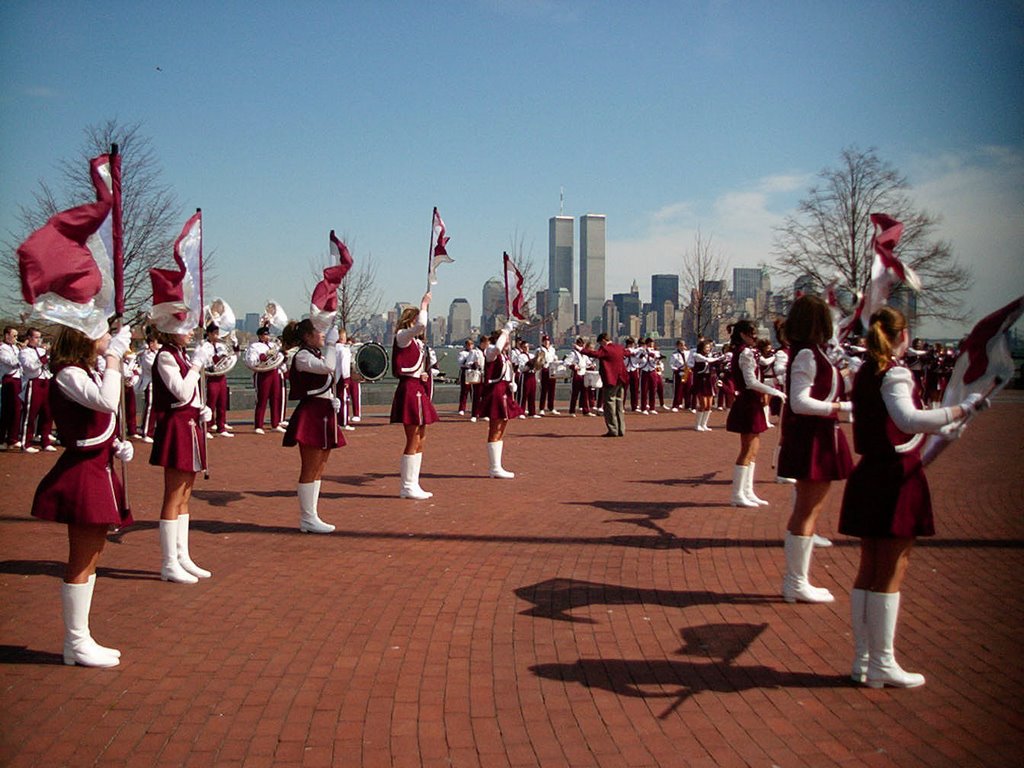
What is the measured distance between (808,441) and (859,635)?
173 centimetres

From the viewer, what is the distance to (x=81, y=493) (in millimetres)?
4859

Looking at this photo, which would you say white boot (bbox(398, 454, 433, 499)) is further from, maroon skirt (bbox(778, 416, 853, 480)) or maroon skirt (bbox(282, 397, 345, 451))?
maroon skirt (bbox(778, 416, 853, 480))

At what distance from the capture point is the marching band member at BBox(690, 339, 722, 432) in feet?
62.2

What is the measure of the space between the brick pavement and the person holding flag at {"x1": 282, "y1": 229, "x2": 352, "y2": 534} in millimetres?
501

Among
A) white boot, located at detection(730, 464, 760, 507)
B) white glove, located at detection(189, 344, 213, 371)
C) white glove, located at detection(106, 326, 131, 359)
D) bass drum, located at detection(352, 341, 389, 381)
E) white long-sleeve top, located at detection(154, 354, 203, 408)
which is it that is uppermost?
white glove, located at detection(106, 326, 131, 359)

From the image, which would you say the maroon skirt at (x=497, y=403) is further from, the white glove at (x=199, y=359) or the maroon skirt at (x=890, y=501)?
the maroon skirt at (x=890, y=501)

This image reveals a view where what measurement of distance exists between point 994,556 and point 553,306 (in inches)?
1842

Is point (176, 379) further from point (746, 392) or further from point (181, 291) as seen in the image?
point (746, 392)

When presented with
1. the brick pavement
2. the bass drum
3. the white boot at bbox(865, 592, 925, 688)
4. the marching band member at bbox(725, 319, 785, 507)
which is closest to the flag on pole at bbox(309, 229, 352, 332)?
the brick pavement

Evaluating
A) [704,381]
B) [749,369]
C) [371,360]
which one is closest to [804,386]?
[749,369]

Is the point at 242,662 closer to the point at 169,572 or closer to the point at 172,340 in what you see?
the point at 169,572

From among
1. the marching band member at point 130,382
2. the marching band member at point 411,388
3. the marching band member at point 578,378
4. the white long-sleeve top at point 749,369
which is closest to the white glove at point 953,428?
the white long-sleeve top at point 749,369

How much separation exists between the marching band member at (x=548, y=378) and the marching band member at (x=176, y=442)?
1714 cm

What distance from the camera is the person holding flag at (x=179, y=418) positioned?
6.58 m
